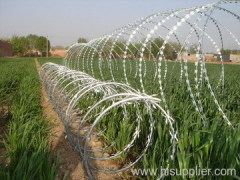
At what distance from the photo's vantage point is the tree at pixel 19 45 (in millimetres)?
77375

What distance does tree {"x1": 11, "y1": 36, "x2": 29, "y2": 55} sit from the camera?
254ft

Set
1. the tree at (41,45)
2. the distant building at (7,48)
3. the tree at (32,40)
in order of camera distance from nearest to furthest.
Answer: the distant building at (7,48)
the tree at (41,45)
the tree at (32,40)

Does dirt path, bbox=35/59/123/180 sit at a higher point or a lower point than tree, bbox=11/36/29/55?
lower

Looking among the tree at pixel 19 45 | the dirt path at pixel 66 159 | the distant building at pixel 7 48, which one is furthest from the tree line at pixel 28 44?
the dirt path at pixel 66 159

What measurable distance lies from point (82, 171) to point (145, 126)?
1036mm

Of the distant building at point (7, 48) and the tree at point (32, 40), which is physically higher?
the tree at point (32, 40)

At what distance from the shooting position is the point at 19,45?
3036 inches

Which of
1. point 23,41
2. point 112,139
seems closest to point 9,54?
point 23,41

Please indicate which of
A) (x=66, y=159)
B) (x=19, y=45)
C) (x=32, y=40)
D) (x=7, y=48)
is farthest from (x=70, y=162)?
(x=32, y=40)

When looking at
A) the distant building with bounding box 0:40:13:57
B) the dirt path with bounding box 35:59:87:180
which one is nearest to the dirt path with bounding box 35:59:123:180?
Answer: the dirt path with bounding box 35:59:87:180

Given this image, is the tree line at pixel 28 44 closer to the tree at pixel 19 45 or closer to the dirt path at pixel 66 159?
the tree at pixel 19 45

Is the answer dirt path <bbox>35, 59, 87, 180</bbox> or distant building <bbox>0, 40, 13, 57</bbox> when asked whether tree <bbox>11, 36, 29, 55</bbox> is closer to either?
distant building <bbox>0, 40, 13, 57</bbox>

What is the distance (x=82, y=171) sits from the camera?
324cm

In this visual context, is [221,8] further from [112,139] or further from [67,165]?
[67,165]
